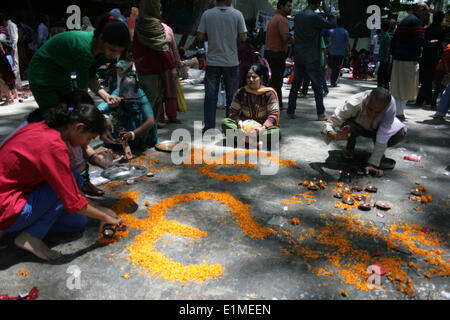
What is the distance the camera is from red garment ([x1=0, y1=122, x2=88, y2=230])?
1.98m

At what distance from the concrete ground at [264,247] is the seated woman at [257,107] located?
0.87 meters

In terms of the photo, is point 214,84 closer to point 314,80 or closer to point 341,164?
point 314,80

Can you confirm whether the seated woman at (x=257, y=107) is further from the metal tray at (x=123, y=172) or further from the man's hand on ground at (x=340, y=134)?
the metal tray at (x=123, y=172)

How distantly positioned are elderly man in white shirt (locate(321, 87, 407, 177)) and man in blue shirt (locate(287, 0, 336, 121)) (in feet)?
6.20

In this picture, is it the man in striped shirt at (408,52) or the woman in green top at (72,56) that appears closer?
the woman in green top at (72,56)

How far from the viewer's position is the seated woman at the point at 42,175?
6.53 ft

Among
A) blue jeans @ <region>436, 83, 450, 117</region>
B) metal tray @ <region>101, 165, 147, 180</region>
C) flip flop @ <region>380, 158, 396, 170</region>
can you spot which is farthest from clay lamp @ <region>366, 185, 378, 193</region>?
blue jeans @ <region>436, 83, 450, 117</region>

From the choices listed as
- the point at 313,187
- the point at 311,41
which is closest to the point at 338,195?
the point at 313,187

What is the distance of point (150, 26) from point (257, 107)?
1.81 m

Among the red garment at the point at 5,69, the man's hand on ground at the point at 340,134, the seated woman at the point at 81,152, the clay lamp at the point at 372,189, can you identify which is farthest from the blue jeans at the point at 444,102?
the red garment at the point at 5,69

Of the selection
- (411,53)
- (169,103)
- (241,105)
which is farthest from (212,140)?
(411,53)

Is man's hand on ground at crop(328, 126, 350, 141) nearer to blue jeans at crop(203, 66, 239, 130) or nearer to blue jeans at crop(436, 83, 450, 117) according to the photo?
blue jeans at crop(203, 66, 239, 130)

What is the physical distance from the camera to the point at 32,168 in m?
2.05
